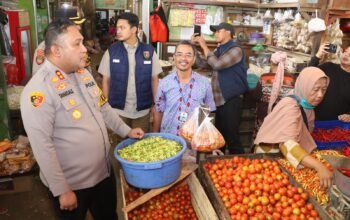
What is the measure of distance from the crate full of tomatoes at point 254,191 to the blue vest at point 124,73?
1569 millimetres

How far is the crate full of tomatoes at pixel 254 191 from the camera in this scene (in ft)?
6.16

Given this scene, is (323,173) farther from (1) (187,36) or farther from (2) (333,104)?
(1) (187,36)

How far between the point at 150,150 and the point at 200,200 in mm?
520

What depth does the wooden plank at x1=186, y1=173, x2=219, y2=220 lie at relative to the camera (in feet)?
6.40

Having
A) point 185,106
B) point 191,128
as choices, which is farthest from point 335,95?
point 191,128

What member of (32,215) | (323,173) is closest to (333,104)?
(323,173)

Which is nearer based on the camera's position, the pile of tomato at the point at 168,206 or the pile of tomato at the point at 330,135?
the pile of tomato at the point at 168,206

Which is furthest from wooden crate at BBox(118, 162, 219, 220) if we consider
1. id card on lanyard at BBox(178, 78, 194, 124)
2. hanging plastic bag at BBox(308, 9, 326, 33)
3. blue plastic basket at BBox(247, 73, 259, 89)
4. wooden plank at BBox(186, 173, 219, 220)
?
hanging plastic bag at BBox(308, 9, 326, 33)

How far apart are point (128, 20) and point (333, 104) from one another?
2.79 metres

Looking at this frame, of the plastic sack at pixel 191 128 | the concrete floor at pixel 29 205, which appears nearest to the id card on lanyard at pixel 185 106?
the plastic sack at pixel 191 128

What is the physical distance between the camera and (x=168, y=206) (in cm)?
256

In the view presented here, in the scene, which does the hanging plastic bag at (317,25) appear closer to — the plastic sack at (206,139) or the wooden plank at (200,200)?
the plastic sack at (206,139)

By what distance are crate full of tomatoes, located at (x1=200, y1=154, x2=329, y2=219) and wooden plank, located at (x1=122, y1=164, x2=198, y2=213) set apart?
0.34 feet

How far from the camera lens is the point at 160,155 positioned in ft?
6.66
